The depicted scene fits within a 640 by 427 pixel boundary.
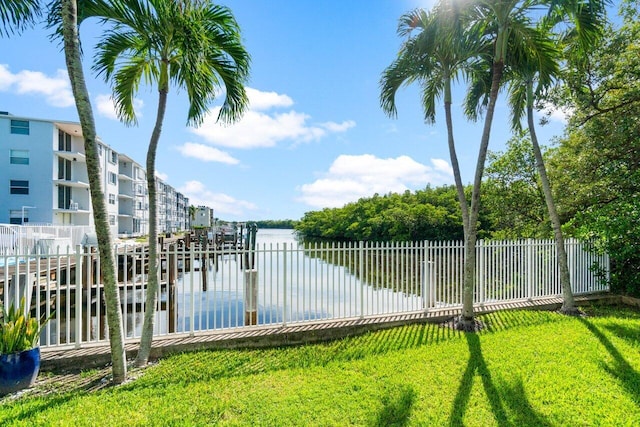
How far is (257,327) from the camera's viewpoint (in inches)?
229

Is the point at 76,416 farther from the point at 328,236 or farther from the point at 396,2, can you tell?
the point at 328,236

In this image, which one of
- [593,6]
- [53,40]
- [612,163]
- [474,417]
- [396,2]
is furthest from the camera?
[612,163]

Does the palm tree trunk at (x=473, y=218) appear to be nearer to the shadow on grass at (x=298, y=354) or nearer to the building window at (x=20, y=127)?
the shadow on grass at (x=298, y=354)

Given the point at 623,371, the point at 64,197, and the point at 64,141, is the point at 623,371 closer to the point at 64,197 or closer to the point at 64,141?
the point at 64,197

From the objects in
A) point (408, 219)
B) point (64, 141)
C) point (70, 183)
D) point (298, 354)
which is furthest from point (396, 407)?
point (408, 219)

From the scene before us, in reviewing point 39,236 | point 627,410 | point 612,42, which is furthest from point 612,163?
point 39,236

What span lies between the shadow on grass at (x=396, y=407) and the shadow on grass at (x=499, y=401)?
1.38 ft

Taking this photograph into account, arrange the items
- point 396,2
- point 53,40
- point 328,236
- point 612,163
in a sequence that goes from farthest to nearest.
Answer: point 328,236, point 612,163, point 396,2, point 53,40

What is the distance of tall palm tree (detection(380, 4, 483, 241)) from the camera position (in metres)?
5.82

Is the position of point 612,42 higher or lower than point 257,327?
higher

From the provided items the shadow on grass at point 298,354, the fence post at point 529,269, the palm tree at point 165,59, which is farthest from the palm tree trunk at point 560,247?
the palm tree at point 165,59

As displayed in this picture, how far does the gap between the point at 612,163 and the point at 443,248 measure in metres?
6.33

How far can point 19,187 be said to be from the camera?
23.6 metres

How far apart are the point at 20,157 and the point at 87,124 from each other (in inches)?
1075
